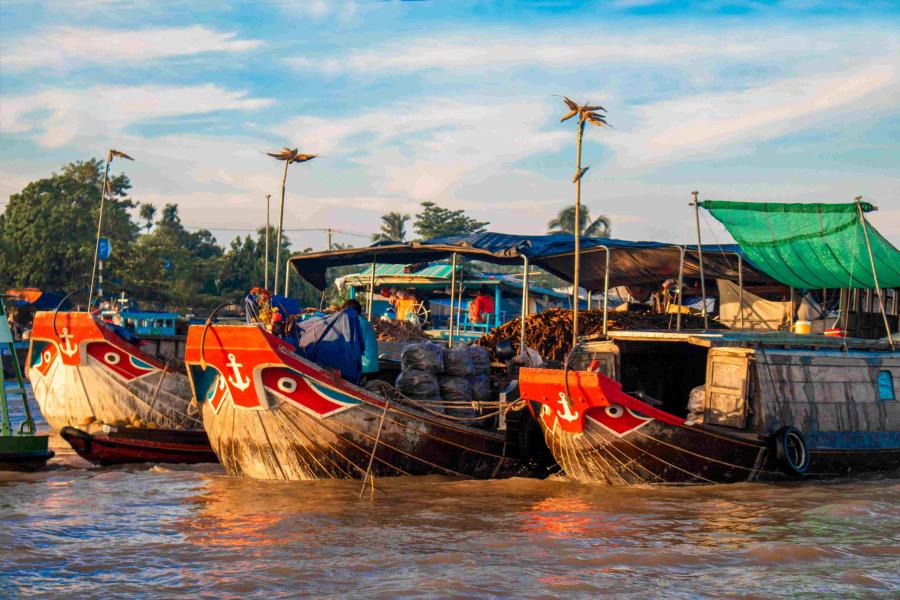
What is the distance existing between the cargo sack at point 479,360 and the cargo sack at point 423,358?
0.54m

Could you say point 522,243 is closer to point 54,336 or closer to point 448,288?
point 54,336

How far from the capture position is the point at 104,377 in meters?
14.2

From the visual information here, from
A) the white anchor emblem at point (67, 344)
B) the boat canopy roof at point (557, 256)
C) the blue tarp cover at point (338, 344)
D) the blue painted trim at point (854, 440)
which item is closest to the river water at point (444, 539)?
the blue painted trim at point (854, 440)

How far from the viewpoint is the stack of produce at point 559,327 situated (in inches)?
591

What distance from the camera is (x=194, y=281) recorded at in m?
46.9

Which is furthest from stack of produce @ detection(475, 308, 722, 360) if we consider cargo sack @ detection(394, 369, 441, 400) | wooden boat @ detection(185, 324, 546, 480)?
wooden boat @ detection(185, 324, 546, 480)

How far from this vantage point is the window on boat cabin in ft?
41.0

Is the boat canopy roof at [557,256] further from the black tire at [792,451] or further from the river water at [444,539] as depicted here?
the river water at [444,539]

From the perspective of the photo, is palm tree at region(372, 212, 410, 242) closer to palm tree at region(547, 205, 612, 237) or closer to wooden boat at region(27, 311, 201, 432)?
palm tree at region(547, 205, 612, 237)

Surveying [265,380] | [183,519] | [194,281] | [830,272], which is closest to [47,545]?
[183,519]

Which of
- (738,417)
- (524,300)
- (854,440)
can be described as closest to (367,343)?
(524,300)

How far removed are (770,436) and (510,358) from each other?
403 centimetres

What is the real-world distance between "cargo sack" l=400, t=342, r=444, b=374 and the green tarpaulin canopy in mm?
4443

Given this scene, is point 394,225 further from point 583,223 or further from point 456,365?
point 456,365
